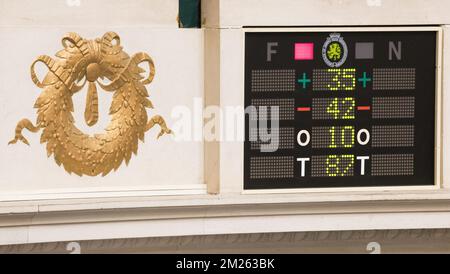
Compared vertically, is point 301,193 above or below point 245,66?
below

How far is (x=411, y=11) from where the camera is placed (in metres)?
11.8

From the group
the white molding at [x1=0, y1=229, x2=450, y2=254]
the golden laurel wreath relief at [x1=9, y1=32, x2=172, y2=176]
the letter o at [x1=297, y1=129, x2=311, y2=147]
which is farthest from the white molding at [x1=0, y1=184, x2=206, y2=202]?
the letter o at [x1=297, y1=129, x2=311, y2=147]

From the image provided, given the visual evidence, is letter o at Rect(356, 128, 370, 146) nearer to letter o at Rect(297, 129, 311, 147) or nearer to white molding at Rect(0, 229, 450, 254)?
letter o at Rect(297, 129, 311, 147)

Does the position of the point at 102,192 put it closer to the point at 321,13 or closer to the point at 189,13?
the point at 189,13

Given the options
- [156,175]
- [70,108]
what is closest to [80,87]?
[70,108]

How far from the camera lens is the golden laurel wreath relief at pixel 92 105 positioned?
1141 centimetres

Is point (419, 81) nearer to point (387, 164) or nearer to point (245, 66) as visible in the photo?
point (387, 164)

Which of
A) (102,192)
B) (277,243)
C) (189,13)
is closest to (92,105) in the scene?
(102,192)

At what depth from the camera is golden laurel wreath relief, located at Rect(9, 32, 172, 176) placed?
1141cm

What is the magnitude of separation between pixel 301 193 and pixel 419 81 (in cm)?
142

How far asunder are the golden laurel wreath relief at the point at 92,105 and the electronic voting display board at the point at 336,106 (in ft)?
2.85

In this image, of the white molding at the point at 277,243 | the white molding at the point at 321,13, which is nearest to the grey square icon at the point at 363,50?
the white molding at the point at 321,13

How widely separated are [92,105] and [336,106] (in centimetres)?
209

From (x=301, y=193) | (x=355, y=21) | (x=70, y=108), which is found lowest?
(x=301, y=193)
